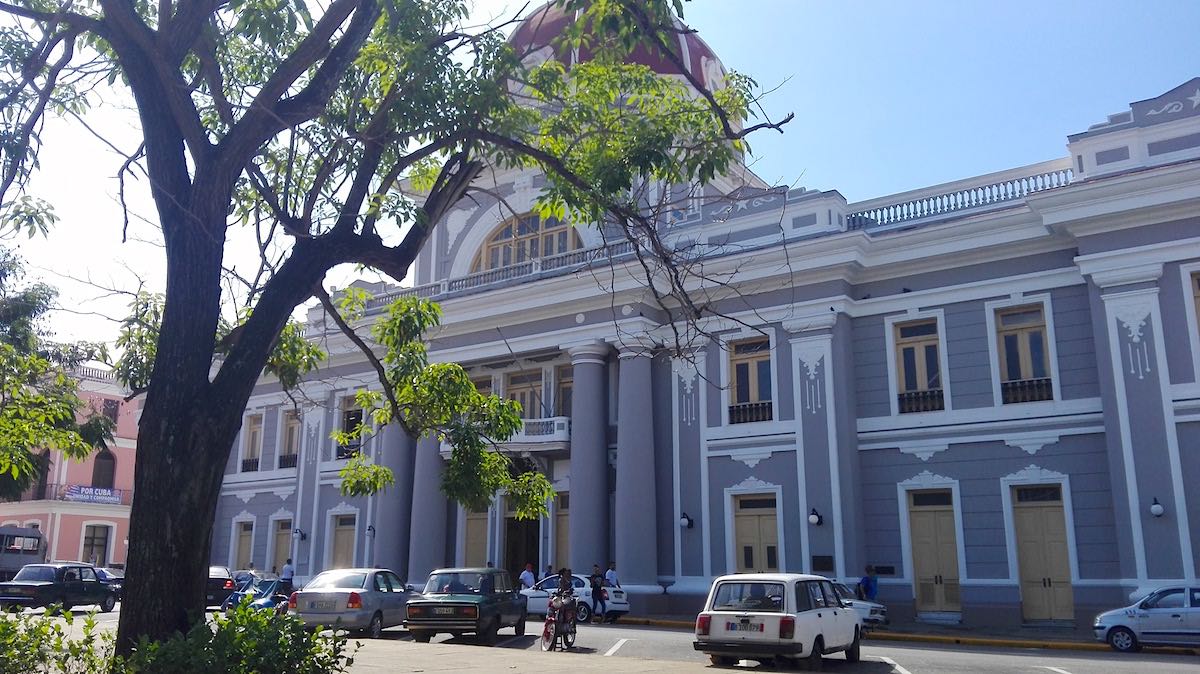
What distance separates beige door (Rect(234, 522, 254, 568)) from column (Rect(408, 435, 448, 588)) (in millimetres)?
9138

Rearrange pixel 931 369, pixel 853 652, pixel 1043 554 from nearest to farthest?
pixel 853 652 < pixel 1043 554 < pixel 931 369

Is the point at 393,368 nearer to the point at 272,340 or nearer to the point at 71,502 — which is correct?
the point at 272,340

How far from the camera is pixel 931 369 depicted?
81.5ft

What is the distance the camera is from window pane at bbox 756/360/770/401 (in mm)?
26484

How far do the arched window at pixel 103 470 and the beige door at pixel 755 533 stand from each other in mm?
37158

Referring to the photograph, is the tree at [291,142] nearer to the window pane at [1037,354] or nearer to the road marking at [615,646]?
the road marking at [615,646]

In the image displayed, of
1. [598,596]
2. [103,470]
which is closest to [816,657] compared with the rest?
[598,596]

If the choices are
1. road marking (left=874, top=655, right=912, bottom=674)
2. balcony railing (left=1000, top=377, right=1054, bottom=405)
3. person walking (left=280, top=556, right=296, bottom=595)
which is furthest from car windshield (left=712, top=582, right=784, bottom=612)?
person walking (left=280, top=556, right=296, bottom=595)

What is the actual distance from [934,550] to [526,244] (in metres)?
15.0

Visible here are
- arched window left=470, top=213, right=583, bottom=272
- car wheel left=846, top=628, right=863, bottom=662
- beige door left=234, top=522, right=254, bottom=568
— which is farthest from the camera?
beige door left=234, top=522, right=254, bottom=568

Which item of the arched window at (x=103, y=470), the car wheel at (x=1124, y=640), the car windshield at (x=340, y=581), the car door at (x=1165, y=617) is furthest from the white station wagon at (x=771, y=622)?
the arched window at (x=103, y=470)

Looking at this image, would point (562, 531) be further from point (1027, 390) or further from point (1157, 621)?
point (1157, 621)

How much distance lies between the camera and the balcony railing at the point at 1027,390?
75.4 feet

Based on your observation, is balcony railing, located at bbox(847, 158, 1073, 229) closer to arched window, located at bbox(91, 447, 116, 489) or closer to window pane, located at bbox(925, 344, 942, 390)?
window pane, located at bbox(925, 344, 942, 390)
